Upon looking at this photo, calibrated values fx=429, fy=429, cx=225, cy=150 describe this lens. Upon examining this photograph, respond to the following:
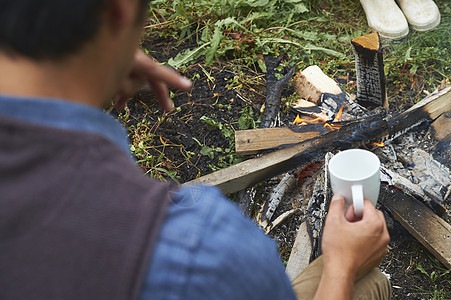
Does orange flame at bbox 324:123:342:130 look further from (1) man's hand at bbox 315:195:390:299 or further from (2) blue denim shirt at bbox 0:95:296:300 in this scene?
(2) blue denim shirt at bbox 0:95:296:300

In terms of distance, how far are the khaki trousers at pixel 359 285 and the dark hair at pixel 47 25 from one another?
1.44 m

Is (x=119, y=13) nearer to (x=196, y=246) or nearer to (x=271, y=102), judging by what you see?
(x=196, y=246)

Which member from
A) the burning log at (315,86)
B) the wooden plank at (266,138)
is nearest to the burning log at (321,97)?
the burning log at (315,86)

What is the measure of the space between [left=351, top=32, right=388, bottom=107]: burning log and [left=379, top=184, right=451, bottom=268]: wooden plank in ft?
2.75

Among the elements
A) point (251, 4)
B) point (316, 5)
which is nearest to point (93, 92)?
point (251, 4)

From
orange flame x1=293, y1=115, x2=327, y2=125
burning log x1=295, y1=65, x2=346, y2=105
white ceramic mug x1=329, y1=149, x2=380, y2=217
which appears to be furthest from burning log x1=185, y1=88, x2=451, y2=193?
white ceramic mug x1=329, y1=149, x2=380, y2=217

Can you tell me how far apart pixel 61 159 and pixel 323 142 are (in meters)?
2.17

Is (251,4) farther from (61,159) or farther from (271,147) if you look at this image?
(61,159)

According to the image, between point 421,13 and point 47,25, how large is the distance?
4.33 meters

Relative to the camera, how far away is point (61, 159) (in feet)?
2.74

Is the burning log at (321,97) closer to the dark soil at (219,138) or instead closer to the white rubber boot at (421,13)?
the dark soil at (219,138)

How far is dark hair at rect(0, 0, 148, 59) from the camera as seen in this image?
2.63ft

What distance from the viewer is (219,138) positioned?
10.9 ft

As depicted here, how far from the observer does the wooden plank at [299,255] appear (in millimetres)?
2506
